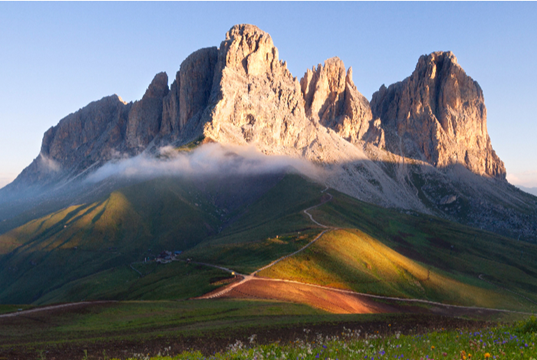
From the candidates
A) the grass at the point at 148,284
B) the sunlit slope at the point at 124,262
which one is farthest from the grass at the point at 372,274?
the grass at the point at 148,284

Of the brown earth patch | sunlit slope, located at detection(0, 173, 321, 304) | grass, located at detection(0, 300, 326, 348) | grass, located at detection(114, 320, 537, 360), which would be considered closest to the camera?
grass, located at detection(114, 320, 537, 360)

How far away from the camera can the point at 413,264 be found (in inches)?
5207

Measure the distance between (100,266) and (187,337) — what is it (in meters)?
156

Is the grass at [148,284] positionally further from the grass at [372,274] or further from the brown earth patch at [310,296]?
the grass at [372,274]

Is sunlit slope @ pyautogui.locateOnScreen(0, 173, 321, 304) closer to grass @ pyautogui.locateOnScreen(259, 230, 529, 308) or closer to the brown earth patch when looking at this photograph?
grass @ pyautogui.locateOnScreen(259, 230, 529, 308)

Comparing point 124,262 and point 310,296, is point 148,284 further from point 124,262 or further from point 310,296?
point 124,262

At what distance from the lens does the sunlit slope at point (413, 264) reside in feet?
327

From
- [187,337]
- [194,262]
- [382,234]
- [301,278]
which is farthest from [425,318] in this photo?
[382,234]

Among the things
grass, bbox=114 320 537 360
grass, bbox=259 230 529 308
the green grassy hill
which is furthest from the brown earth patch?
grass, bbox=114 320 537 360

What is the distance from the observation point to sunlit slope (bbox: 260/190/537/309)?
99.6m

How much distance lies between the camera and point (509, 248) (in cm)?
19262

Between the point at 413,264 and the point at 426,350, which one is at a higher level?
the point at 426,350

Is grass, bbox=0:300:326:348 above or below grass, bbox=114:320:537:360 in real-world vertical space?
below

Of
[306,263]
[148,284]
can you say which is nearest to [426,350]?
[306,263]
